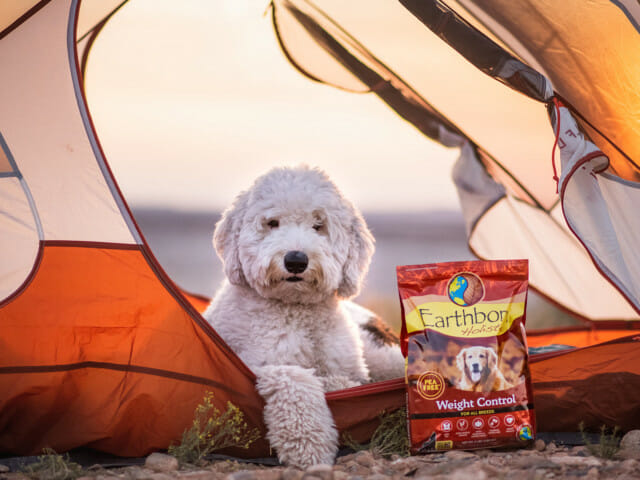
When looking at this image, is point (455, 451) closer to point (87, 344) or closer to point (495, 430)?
point (495, 430)

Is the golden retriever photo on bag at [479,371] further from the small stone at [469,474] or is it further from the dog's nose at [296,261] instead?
the dog's nose at [296,261]

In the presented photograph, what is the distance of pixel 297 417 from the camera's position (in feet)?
7.77

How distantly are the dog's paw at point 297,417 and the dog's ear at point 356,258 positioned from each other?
0.52 meters

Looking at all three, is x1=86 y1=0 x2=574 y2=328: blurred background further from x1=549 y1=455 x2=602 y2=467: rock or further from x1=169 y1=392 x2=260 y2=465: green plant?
x1=549 y1=455 x2=602 y2=467: rock

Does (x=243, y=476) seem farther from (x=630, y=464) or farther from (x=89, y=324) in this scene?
(x=630, y=464)

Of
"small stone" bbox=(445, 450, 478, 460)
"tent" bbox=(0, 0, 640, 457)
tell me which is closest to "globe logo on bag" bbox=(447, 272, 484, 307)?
"tent" bbox=(0, 0, 640, 457)

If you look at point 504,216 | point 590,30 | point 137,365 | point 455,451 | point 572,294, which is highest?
point 590,30

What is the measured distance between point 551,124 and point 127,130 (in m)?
2.82

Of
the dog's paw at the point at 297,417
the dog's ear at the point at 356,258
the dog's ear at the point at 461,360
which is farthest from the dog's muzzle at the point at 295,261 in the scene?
the dog's ear at the point at 461,360

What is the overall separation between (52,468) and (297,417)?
0.80 meters

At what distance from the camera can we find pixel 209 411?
2.38 m

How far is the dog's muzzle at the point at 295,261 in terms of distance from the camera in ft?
8.71

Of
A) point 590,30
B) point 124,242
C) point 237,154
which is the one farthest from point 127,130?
point 590,30

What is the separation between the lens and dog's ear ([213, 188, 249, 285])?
9.40 feet
